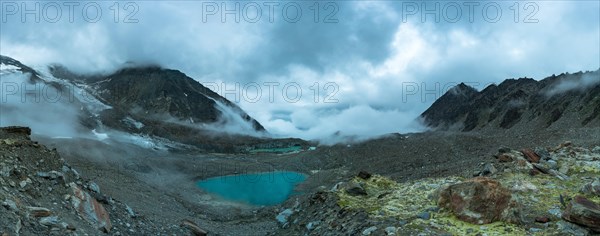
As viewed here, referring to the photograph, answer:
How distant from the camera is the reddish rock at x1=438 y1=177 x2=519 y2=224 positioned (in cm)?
1706

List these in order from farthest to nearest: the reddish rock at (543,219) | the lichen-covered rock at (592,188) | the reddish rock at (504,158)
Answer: the reddish rock at (504,158) → the lichen-covered rock at (592,188) → the reddish rock at (543,219)

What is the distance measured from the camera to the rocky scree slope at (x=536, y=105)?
95.6 m

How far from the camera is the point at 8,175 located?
19.4 metres

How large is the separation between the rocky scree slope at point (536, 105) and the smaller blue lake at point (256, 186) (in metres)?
58.7

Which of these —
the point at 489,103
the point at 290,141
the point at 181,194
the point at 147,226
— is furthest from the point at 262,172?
the point at 489,103

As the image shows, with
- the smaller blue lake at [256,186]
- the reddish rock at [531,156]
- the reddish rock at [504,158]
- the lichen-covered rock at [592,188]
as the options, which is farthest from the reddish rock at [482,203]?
the smaller blue lake at [256,186]

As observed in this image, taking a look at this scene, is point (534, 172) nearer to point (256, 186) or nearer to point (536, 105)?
point (256, 186)

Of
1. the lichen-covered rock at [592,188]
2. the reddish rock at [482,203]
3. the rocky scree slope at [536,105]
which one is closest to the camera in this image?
the reddish rock at [482,203]

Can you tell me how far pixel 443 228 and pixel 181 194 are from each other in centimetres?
4672

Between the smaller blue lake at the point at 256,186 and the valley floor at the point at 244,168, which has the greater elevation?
the valley floor at the point at 244,168

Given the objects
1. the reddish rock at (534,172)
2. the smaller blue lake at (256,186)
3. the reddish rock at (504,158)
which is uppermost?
the reddish rock at (504,158)

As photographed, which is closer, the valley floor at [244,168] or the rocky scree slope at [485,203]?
the rocky scree slope at [485,203]

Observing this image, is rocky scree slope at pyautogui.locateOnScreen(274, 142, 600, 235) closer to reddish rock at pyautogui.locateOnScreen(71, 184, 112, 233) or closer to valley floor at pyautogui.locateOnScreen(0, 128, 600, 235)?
valley floor at pyautogui.locateOnScreen(0, 128, 600, 235)

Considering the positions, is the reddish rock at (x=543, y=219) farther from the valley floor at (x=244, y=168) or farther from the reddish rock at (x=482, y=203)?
the valley floor at (x=244, y=168)
